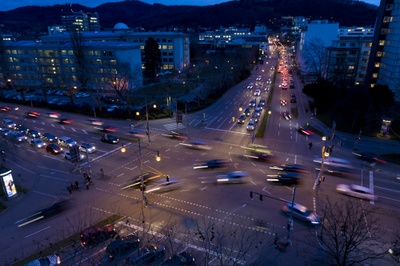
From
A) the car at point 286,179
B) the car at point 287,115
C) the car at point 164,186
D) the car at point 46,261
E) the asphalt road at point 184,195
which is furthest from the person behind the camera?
the car at point 287,115

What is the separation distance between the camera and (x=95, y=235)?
22.7 metres

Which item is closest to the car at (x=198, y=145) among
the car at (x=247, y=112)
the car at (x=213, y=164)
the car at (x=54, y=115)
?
the car at (x=213, y=164)

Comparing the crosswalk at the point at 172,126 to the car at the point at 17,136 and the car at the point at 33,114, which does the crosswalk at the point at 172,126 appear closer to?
the car at the point at 17,136

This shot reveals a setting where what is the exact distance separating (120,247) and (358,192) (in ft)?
84.0

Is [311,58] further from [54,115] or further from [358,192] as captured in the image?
[54,115]

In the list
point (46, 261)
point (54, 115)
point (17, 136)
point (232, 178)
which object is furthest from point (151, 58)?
point (46, 261)

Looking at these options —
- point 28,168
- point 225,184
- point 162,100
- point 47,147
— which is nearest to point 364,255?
point 225,184

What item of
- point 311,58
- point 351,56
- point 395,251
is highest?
point 351,56

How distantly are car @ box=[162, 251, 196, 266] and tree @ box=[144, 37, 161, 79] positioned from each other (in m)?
84.0

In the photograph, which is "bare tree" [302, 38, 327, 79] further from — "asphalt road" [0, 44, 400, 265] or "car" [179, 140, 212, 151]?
"car" [179, 140, 212, 151]

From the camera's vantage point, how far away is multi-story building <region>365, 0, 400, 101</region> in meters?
65.4

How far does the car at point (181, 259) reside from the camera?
18.8 metres

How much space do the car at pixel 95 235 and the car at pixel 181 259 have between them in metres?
6.15

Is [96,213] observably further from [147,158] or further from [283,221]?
[283,221]
